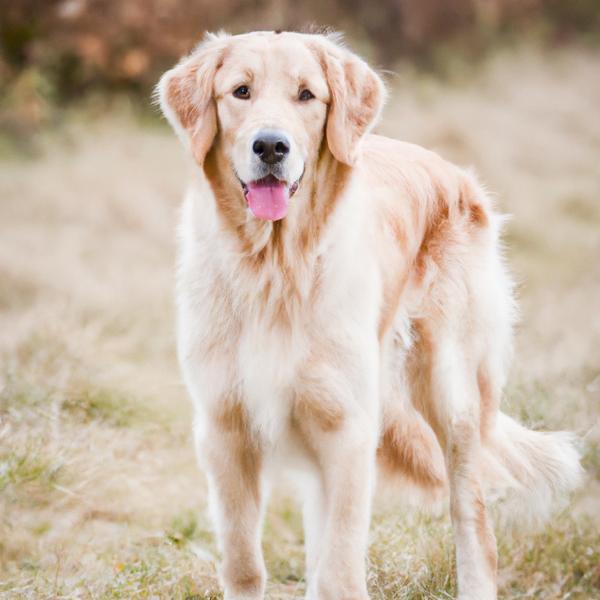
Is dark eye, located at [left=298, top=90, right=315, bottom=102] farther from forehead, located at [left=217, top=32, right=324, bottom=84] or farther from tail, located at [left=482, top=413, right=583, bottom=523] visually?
tail, located at [left=482, top=413, right=583, bottom=523]

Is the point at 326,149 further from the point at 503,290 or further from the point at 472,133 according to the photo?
the point at 472,133

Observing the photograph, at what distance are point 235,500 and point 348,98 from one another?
4.90ft

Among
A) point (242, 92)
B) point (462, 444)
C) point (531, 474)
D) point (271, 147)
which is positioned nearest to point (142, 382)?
point (462, 444)

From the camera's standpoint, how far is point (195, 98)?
3.65 metres

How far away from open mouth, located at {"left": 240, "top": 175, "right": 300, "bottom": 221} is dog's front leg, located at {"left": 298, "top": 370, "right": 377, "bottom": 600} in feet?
2.08

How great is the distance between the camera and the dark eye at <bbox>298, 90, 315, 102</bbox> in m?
3.60

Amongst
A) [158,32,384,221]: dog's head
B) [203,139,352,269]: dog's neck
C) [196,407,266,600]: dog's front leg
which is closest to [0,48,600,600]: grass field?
[196,407,266,600]: dog's front leg

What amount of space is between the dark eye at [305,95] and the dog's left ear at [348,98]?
0.09m

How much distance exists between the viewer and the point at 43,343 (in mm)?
5992

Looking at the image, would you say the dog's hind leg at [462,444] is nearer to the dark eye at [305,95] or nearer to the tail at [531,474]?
the tail at [531,474]

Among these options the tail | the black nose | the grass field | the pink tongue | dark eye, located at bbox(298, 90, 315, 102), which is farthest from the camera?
the tail

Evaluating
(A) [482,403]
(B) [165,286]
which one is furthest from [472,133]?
(A) [482,403]

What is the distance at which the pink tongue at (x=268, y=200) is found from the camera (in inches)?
138

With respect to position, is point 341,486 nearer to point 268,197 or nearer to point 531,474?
point 268,197
